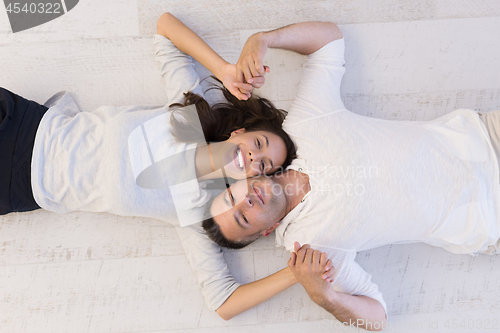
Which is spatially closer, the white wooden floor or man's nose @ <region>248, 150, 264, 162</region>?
man's nose @ <region>248, 150, 264, 162</region>

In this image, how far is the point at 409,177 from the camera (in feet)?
3.65

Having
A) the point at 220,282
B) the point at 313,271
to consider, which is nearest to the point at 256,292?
the point at 220,282

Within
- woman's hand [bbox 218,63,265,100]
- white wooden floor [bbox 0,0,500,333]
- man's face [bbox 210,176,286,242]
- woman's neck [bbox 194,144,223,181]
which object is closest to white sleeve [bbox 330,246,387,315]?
white wooden floor [bbox 0,0,500,333]

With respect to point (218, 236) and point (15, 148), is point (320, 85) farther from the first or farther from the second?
point (15, 148)

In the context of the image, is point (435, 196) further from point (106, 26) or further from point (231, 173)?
point (106, 26)

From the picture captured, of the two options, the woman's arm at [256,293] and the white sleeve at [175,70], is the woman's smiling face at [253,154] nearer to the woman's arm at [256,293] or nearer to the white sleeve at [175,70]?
the white sleeve at [175,70]

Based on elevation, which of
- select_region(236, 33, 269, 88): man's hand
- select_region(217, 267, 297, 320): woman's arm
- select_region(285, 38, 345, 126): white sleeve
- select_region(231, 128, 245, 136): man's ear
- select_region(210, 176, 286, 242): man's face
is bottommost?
select_region(217, 267, 297, 320): woman's arm

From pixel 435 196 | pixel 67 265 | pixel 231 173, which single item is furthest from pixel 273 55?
pixel 67 265

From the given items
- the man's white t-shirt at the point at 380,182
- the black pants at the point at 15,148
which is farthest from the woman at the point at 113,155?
the man's white t-shirt at the point at 380,182

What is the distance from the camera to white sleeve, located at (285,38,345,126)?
1.16 metres

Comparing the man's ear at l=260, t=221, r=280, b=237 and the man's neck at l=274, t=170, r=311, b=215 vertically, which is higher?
the man's neck at l=274, t=170, r=311, b=215

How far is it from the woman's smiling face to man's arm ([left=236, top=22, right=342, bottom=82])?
0.21 m

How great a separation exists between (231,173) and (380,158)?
523 millimetres

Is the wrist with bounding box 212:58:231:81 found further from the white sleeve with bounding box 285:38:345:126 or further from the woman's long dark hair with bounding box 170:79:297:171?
the white sleeve with bounding box 285:38:345:126
